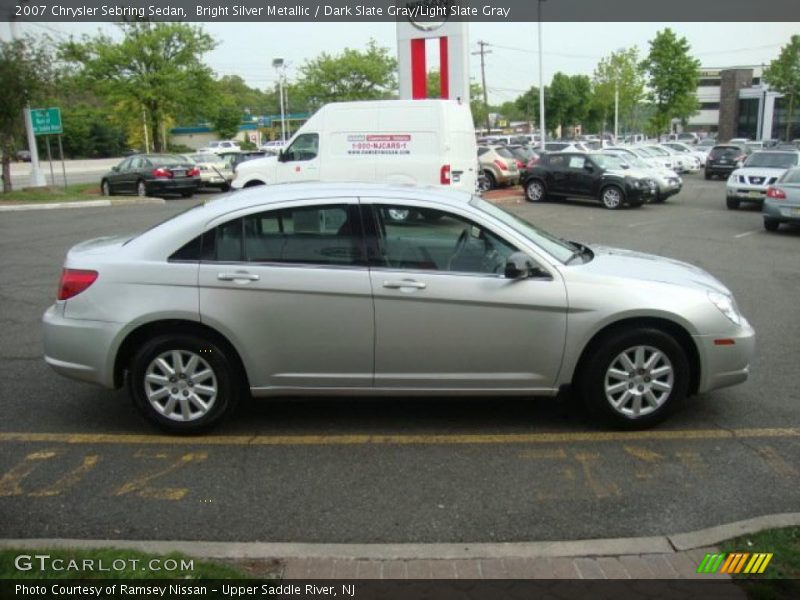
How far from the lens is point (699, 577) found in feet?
10.3

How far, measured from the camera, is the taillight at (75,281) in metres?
4.79

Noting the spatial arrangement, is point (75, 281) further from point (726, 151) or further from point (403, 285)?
point (726, 151)

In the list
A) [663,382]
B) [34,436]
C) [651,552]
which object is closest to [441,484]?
[651,552]

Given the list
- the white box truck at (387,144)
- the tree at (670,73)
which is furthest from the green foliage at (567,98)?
the white box truck at (387,144)

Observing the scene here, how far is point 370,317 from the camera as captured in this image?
4645 millimetres

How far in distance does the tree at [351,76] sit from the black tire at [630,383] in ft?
167

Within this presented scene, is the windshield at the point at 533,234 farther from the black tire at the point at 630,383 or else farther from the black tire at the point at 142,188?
the black tire at the point at 142,188

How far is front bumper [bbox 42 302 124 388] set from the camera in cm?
473

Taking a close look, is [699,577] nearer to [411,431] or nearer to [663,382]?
[663,382]

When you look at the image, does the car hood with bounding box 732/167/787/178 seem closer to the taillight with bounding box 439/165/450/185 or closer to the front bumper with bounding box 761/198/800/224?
the front bumper with bounding box 761/198/800/224

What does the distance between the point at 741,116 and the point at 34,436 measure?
96.2 m

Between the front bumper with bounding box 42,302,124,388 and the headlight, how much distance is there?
3847 millimetres

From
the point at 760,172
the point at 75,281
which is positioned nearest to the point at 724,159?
the point at 760,172

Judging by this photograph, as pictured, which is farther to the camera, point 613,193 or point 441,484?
point 613,193
